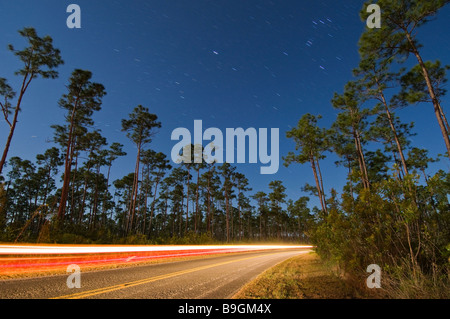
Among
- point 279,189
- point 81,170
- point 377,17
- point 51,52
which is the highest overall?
point 51,52

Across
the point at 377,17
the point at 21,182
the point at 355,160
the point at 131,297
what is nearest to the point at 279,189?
the point at 355,160

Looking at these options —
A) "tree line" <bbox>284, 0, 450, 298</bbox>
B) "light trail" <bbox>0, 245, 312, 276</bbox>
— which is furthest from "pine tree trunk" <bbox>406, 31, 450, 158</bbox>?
"light trail" <bbox>0, 245, 312, 276</bbox>

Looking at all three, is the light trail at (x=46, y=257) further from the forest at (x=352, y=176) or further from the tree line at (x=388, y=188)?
the tree line at (x=388, y=188)

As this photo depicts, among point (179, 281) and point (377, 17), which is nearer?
point (179, 281)

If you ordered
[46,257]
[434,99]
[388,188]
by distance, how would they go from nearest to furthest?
[388,188]
[46,257]
[434,99]

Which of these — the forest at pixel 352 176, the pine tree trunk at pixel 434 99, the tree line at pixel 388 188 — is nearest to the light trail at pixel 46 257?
the forest at pixel 352 176

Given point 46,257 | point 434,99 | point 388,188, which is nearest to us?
point 388,188

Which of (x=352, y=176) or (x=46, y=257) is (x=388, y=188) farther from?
(x=46, y=257)

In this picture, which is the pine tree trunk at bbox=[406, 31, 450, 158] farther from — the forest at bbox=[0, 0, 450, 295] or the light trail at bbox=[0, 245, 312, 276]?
the light trail at bbox=[0, 245, 312, 276]

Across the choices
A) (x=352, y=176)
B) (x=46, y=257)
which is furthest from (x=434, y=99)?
(x=46, y=257)

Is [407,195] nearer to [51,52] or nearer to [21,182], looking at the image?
[51,52]

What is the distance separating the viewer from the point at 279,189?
1975 inches

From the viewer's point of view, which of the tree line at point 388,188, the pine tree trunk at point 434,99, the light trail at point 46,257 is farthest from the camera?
the pine tree trunk at point 434,99
